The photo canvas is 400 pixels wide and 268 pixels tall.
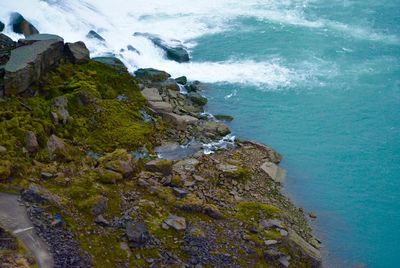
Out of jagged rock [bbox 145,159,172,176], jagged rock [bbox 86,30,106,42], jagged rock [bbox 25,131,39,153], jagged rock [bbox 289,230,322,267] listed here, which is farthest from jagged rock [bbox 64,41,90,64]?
jagged rock [bbox 289,230,322,267]

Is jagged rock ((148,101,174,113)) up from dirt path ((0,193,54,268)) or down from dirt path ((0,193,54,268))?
down

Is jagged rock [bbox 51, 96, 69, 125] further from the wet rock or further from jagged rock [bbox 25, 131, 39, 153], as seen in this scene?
the wet rock

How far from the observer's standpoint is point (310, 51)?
1852 inches

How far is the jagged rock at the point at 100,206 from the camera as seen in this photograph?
Answer: 22.9 metres

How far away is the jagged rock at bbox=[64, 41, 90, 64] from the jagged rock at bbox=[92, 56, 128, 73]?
7.28 ft

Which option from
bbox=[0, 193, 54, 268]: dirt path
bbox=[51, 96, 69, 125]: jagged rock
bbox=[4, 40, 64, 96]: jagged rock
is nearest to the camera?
bbox=[0, 193, 54, 268]: dirt path

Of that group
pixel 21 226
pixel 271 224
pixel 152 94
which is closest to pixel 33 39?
pixel 152 94

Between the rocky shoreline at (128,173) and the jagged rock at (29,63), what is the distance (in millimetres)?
60

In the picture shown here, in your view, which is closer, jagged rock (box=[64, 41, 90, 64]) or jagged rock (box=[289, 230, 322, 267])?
jagged rock (box=[289, 230, 322, 267])

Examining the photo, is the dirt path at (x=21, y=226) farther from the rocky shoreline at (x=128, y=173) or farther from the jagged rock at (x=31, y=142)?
the jagged rock at (x=31, y=142)

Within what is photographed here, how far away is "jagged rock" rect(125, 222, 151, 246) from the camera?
73.1 ft

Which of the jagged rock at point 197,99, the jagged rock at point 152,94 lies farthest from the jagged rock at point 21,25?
the jagged rock at point 197,99

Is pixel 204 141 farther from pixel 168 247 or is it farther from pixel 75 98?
pixel 168 247

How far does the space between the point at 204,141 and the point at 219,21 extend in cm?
2231
